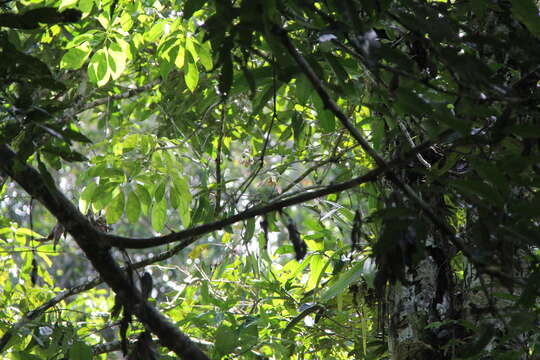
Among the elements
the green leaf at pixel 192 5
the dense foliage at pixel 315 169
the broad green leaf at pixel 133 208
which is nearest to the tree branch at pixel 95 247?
the dense foliage at pixel 315 169

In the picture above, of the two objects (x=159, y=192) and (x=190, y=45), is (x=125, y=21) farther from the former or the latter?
(x=159, y=192)

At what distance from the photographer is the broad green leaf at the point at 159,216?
2.15 meters

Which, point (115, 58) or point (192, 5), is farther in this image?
point (115, 58)

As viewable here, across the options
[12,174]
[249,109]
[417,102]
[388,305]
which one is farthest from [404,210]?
[249,109]

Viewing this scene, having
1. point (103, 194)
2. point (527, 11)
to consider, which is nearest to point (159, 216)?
point (103, 194)

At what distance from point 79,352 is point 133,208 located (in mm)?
517

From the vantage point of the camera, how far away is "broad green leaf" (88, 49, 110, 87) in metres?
2.23

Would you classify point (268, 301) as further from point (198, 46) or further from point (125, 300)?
point (125, 300)

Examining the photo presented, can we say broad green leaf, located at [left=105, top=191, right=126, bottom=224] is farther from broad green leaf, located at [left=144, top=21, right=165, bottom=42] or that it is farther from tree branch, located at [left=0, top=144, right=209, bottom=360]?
tree branch, located at [left=0, top=144, right=209, bottom=360]

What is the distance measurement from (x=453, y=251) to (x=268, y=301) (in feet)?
3.51

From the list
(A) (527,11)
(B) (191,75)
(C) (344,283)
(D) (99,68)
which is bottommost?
(C) (344,283)

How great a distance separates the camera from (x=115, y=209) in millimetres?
2088

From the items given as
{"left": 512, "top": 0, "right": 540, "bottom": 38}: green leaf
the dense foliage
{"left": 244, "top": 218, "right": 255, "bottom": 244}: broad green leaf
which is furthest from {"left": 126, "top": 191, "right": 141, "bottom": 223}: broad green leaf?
{"left": 512, "top": 0, "right": 540, "bottom": 38}: green leaf

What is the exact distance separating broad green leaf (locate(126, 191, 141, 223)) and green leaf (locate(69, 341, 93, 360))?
0.45 meters
